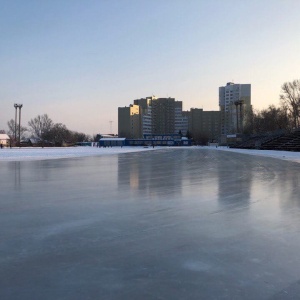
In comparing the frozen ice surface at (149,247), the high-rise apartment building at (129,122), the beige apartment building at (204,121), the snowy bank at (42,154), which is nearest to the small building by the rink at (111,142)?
the snowy bank at (42,154)

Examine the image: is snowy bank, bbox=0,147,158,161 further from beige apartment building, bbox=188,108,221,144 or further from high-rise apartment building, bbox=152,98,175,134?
beige apartment building, bbox=188,108,221,144

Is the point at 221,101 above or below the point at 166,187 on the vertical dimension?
above

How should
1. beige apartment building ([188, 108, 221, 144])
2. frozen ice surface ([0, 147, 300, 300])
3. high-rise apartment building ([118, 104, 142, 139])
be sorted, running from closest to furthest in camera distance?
1. frozen ice surface ([0, 147, 300, 300])
2. high-rise apartment building ([118, 104, 142, 139])
3. beige apartment building ([188, 108, 221, 144])

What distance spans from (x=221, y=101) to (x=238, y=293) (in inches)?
7369

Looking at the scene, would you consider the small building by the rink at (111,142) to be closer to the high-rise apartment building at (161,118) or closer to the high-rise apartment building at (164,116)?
the high-rise apartment building at (161,118)

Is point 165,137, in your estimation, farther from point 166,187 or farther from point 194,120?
point 166,187

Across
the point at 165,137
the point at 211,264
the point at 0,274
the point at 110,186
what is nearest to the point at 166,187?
the point at 110,186

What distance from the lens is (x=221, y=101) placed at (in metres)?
184

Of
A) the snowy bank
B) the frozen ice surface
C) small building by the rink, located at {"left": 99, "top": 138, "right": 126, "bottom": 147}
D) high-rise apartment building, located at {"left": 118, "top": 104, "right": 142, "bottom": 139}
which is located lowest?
the frozen ice surface

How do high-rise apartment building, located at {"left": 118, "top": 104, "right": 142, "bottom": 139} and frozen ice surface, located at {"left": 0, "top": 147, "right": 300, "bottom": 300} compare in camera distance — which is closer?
frozen ice surface, located at {"left": 0, "top": 147, "right": 300, "bottom": 300}

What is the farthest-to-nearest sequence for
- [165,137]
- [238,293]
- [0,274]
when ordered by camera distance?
[165,137], [0,274], [238,293]

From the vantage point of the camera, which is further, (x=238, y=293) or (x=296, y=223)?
(x=296, y=223)

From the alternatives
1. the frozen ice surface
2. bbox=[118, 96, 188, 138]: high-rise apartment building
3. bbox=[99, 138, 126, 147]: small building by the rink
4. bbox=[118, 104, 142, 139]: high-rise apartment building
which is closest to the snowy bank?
the frozen ice surface

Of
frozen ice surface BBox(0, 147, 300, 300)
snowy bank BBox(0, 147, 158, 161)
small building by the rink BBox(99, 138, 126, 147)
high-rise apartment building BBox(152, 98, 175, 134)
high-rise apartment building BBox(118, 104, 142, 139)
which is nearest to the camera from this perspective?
frozen ice surface BBox(0, 147, 300, 300)
